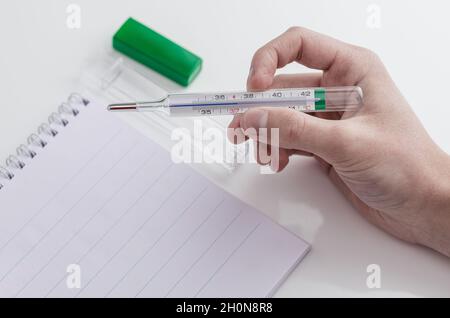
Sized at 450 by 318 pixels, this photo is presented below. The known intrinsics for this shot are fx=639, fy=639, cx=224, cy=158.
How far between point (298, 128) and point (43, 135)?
430 millimetres

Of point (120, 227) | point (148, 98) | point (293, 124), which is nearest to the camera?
Result: point (293, 124)

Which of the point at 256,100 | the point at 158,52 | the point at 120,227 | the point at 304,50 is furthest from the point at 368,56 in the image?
the point at 120,227

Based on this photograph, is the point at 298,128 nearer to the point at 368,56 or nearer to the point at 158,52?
the point at 368,56

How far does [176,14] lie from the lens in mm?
1170

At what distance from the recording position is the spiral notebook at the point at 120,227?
950 millimetres

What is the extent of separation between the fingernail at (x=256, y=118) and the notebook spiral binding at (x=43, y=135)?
31cm

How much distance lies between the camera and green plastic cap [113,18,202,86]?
108 centimetres

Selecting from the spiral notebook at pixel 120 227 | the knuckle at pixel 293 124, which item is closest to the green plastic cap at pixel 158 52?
the spiral notebook at pixel 120 227

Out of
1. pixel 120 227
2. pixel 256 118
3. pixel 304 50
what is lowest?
pixel 120 227

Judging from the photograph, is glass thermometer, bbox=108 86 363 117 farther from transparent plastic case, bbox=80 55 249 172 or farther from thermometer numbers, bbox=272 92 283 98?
transparent plastic case, bbox=80 55 249 172

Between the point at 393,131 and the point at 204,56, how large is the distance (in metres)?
0.37

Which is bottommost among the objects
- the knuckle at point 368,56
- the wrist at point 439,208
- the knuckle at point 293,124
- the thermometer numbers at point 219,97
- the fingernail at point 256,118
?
the fingernail at point 256,118

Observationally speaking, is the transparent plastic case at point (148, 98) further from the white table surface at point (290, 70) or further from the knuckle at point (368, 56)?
the knuckle at point (368, 56)

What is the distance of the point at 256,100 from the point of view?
0.94m
